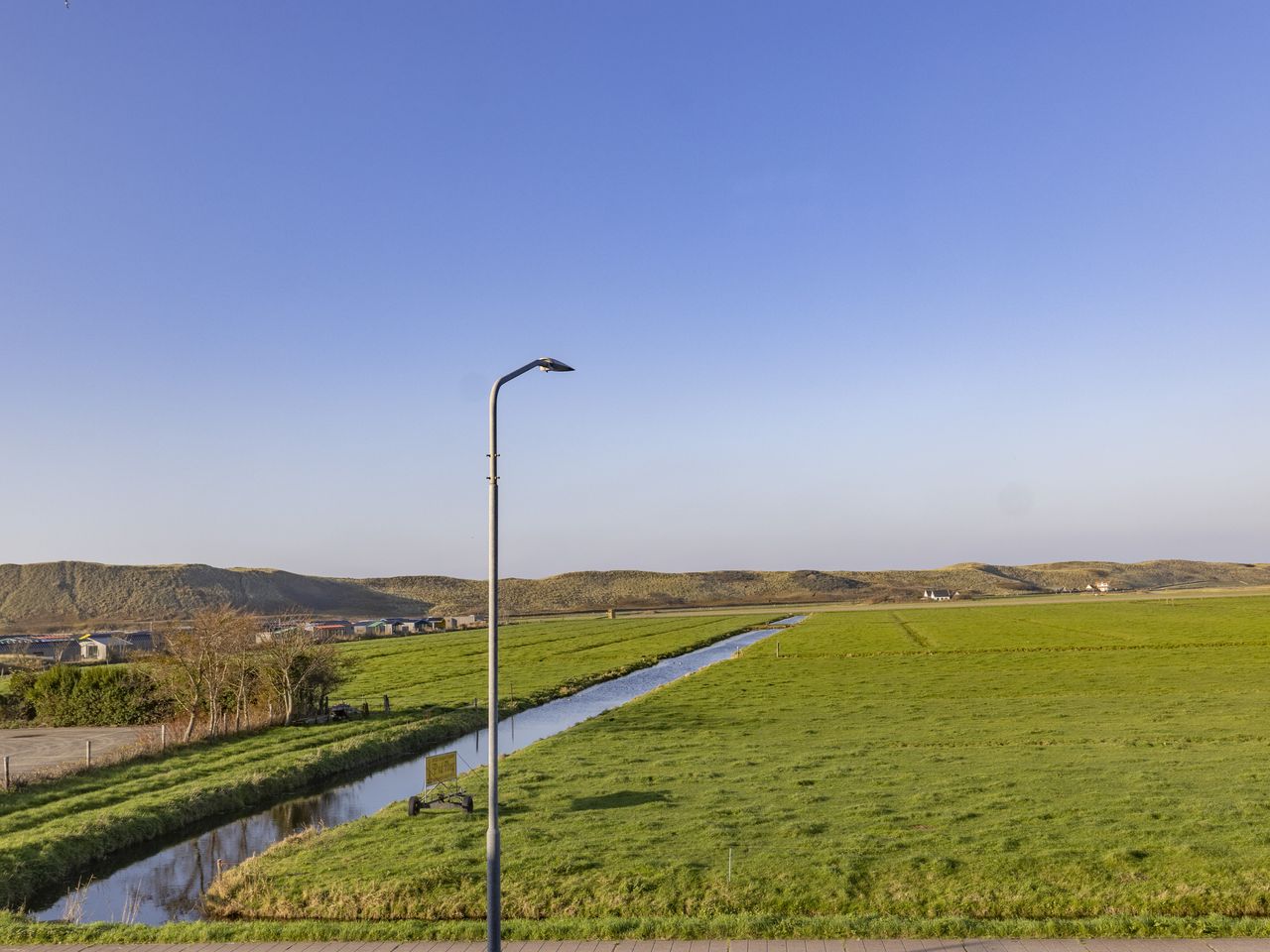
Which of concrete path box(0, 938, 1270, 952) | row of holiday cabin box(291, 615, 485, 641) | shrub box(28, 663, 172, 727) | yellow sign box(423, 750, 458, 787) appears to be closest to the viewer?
concrete path box(0, 938, 1270, 952)

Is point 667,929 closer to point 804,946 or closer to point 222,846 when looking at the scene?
point 804,946

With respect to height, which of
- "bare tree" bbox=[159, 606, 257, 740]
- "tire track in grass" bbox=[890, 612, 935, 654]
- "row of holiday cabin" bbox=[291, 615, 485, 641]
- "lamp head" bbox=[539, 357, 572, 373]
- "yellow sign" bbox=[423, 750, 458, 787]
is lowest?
"row of holiday cabin" bbox=[291, 615, 485, 641]

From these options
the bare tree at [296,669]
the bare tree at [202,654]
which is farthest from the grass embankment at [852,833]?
the bare tree at [202,654]

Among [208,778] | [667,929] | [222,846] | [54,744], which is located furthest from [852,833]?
[54,744]

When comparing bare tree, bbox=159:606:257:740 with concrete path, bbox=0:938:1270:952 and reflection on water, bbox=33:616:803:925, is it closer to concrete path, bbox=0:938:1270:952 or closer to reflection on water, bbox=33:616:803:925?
reflection on water, bbox=33:616:803:925

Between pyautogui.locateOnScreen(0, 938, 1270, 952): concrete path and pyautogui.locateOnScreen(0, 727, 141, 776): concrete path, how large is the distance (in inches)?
994

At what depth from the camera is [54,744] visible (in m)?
44.1

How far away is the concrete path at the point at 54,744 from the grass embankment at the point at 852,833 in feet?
62.0

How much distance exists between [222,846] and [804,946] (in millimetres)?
19673

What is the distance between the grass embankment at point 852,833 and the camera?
57.5 feet

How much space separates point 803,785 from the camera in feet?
92.9

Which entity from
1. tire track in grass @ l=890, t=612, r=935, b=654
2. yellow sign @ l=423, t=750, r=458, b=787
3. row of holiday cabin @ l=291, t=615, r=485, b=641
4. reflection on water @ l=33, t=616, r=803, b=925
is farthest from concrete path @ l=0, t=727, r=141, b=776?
row of holiday cabin @ l=291, t=615, r=485, b=641

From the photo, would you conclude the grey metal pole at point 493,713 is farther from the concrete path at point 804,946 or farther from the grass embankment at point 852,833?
the grass embankment at point 852,833

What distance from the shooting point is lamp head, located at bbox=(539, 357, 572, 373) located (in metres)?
14.2
